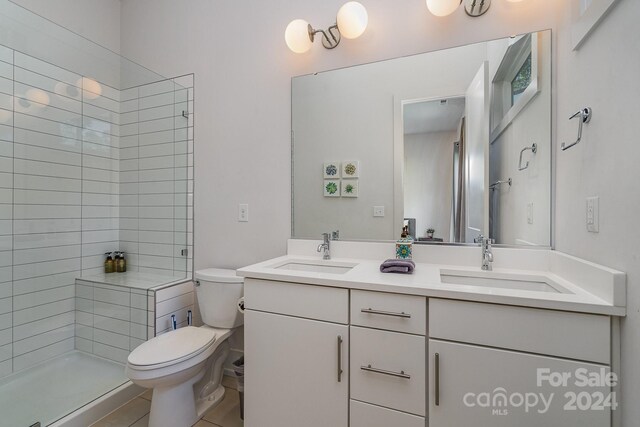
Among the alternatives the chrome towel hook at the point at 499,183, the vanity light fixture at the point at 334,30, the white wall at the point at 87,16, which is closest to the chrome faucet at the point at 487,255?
the chrome towel hook at the point at 499,183

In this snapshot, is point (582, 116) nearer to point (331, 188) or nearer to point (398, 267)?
point (398, 267)

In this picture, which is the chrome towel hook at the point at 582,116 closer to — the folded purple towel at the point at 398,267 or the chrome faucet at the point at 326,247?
the folded purple towel at the point at 398,267

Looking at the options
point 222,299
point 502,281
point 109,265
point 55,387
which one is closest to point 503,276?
point 502,281

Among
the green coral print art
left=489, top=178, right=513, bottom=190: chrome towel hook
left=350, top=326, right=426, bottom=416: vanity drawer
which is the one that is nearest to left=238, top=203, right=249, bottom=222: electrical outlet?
the green coral print art

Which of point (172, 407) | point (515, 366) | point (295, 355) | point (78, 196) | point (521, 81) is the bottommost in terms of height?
point (172, 407)

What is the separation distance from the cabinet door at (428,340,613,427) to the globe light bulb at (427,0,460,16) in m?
1.49

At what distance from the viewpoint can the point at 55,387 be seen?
1.70m

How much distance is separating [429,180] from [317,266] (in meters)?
0.76

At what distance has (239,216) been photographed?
6.34 ft

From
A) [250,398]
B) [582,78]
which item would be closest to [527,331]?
[582,78]

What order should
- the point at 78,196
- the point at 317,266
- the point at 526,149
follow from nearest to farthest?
the point at 526,149, the point at 317,266, the point at 78,196

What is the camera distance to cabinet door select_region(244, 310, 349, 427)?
1.15 meters

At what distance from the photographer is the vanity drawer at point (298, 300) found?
1.16 m

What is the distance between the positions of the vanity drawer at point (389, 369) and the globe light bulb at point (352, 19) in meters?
1.50
